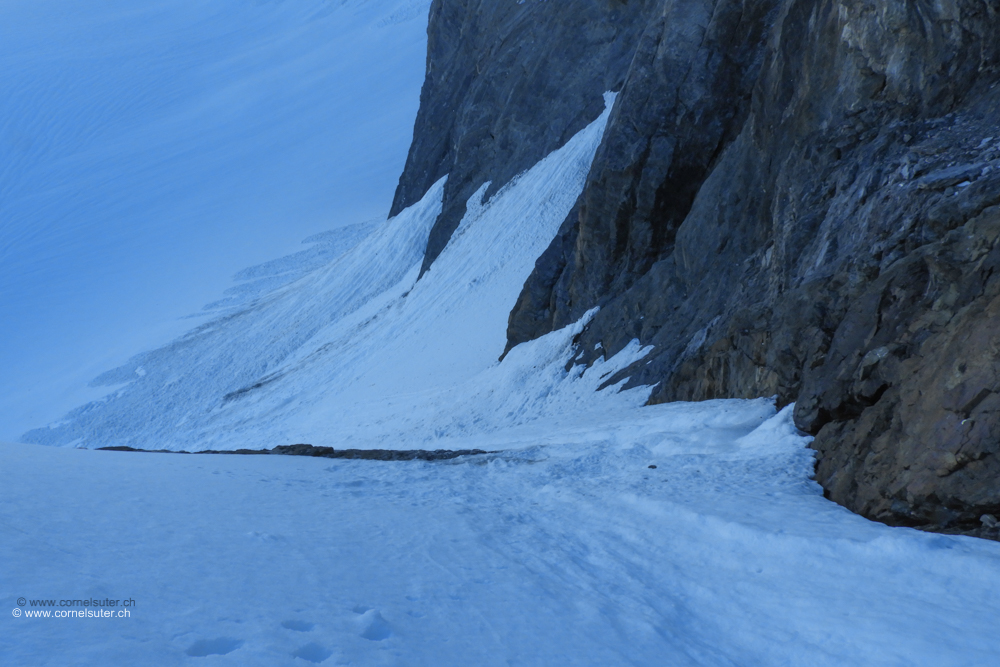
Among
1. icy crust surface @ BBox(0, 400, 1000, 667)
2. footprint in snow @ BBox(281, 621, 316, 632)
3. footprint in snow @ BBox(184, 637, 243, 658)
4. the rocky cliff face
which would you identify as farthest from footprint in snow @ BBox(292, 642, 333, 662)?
the rocky cliff face

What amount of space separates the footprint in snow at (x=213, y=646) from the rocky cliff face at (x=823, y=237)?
4.27 m

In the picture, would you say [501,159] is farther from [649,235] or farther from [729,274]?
[729,274]

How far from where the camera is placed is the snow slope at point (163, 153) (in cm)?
4184

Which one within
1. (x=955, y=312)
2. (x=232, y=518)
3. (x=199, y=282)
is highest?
(x=199, y=282)

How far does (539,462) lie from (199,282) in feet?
129

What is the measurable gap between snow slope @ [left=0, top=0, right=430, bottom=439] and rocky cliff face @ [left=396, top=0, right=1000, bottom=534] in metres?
25.0

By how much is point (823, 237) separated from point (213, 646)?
7555mm

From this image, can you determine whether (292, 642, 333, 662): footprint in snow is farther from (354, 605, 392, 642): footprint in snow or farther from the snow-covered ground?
(354, 605, 392, 642): footprint in snow

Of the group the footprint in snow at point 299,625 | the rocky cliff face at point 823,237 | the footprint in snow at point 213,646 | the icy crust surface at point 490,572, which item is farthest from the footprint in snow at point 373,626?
the rocky cliff face at point 823,237

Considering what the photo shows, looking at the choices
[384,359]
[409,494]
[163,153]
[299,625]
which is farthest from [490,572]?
[163,153]

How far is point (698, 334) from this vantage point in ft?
37.7

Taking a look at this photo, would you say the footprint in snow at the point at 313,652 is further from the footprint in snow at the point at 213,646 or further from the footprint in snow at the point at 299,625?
the footprint in snow at the point at 213,646

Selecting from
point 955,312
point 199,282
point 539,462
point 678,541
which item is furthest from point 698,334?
point 199,282

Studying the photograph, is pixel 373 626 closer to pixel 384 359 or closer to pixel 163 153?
pixel 384 359
